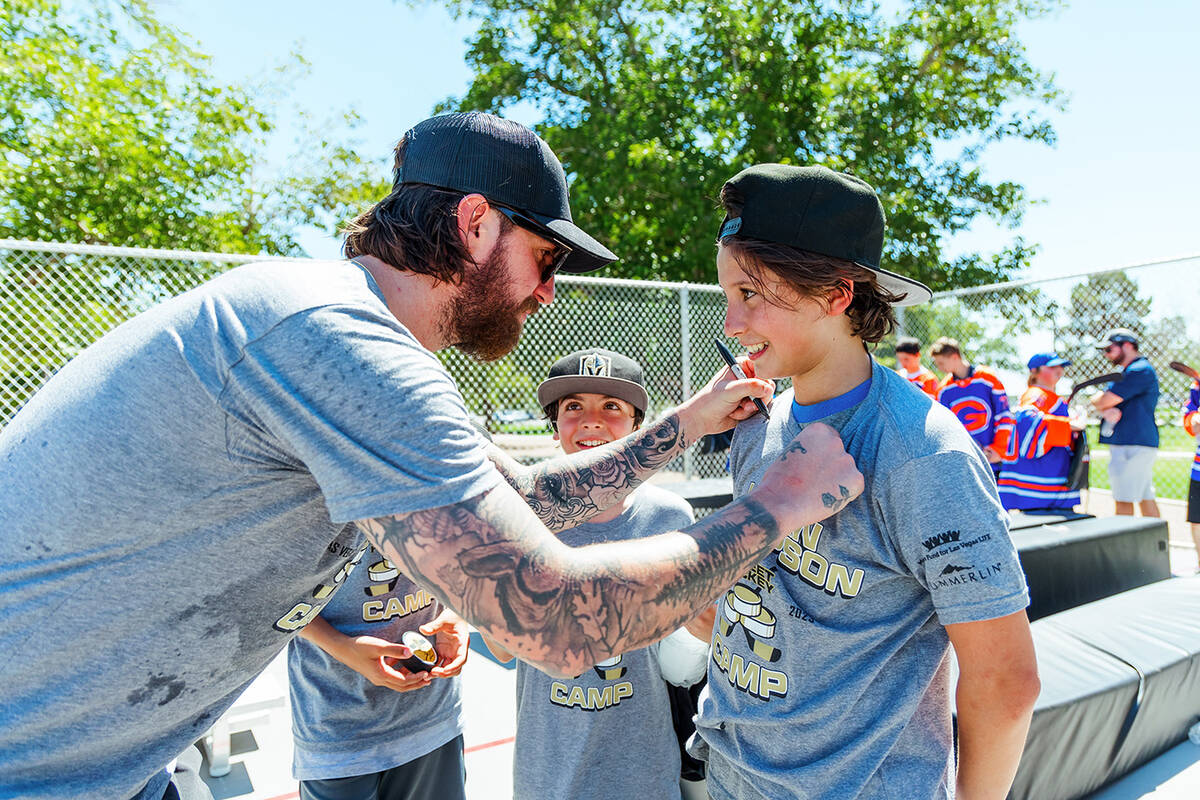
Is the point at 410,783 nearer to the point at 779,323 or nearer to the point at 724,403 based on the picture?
the point at 724,403

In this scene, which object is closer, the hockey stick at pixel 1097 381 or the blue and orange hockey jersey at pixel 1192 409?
the blue and orange hockey jersey at pixel 1192 409

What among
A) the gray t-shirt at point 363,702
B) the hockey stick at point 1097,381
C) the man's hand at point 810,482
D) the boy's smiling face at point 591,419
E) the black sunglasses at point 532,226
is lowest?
the gray t-shirt at point 363,702

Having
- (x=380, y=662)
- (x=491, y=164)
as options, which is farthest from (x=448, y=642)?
(x=491, y=164)

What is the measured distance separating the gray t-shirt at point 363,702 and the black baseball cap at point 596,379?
90 cm

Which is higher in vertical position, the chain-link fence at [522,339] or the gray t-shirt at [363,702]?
the chain-link fence at [522,339]

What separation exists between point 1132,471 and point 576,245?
8.25 metres

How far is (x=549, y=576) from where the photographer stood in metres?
1.03

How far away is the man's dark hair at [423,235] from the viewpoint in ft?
4.56

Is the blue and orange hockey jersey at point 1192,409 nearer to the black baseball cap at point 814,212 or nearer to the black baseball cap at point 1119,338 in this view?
the black baseball cap at point 1119,338

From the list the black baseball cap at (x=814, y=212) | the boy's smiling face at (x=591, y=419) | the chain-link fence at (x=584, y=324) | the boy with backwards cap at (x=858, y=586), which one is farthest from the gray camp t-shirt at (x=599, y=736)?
the chain-link fence at (x=584, y=324)

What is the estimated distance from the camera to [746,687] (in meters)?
1.54

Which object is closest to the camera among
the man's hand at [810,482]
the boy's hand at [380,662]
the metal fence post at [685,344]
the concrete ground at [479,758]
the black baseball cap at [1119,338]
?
the man's hand at [810,482]

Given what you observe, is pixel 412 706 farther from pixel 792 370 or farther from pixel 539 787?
pixel 792 370

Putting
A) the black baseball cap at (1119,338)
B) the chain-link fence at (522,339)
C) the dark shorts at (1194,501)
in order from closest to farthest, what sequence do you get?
1. the chain-link fence at (522,339)
2. the dark shorts at (1194,501)
3. the black baseball cap at (1119,338)
